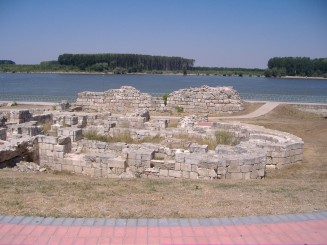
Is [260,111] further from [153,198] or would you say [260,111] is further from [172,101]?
[153,198]

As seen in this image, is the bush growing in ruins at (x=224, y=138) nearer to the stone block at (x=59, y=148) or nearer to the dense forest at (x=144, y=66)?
the stone block at (x=59, y=148)

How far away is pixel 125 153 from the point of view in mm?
10570

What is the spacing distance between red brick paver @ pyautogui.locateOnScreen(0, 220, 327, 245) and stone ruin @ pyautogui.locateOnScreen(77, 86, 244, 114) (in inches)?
859

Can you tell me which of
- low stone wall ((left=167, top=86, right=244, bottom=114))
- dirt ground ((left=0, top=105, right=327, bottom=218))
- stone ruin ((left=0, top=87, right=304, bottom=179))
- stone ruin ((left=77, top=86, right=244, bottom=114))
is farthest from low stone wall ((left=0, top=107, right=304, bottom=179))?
stone ruin ((left=77, top=86, right=244, bottom=114))

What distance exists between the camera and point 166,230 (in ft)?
16.3

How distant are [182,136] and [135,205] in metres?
9.32

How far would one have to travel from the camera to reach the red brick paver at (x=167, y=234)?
183 inches

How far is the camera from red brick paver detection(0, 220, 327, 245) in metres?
4.66

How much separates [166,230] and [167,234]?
0.40 ft

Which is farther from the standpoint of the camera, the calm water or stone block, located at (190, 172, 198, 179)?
the calm water

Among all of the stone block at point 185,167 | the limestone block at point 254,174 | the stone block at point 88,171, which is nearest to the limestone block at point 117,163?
the stone block at point 88,171

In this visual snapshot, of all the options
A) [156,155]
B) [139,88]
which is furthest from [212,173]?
[139,88]

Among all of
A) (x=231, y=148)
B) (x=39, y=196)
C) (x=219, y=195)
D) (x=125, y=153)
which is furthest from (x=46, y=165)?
(x=219, y=195)

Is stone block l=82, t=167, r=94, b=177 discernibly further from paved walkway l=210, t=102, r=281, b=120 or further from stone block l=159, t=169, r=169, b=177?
paved walkway l=210, t=102, r=281, b=120
